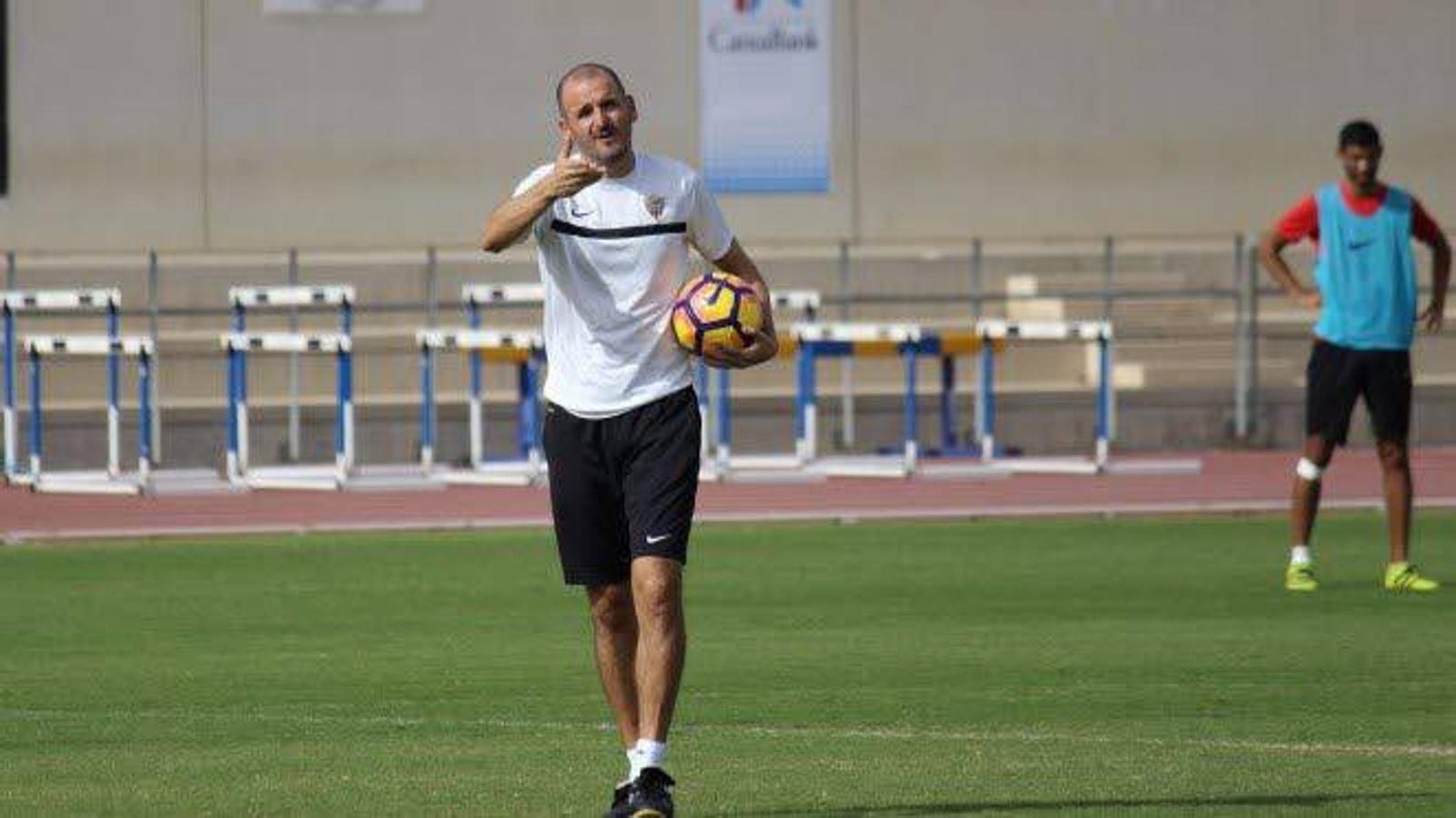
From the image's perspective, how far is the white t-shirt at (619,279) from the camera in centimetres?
988

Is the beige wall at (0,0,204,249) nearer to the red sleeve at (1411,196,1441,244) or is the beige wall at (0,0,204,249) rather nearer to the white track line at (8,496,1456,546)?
the white track line at (8,496,1456,546)

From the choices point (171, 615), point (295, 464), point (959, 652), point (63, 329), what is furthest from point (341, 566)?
point (63, 329)

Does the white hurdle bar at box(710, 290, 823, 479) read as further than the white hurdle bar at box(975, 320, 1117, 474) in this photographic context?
Yes

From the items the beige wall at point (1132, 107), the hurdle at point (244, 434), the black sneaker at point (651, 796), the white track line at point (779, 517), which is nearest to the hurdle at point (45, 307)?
the hurdle at point (244, 434)

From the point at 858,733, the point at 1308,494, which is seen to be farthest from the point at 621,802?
the point at 1308,494

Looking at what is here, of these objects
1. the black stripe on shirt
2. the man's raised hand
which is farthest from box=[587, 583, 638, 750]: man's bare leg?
the man's raised hand

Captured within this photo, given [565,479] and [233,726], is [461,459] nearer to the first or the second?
[233,726]

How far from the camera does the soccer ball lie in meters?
9.92

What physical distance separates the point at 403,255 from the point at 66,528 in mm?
10586

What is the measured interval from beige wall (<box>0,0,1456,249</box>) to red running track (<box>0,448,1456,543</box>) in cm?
742

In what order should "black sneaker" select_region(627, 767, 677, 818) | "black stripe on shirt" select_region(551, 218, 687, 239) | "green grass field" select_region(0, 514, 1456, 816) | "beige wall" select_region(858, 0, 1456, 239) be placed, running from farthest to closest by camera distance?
"beige wall" select_region(858, 0, 1456, 239)
"green grass field" select_region(0, 514, 1456, 816)
"black stripe on shirt" select_region(551, 218, 687, 239)
"black sneaker" select_region(627, 767, 677, 818)

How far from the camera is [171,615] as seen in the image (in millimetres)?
16641

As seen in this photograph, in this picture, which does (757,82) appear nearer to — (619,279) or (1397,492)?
(1397,492)

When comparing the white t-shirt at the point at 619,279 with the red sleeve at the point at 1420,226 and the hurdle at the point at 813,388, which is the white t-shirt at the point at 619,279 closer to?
the red sleeve at the point at 1420,226
